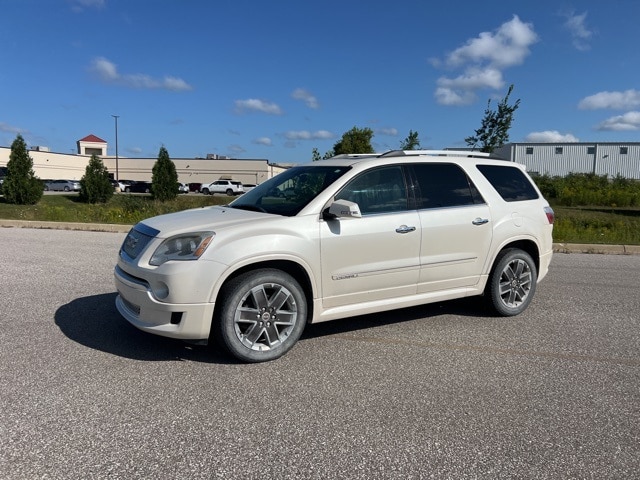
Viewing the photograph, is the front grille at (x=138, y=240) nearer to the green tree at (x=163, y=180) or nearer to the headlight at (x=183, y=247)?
the headlight at (x=183, y=247)

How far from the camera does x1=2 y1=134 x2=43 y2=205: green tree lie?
85.4 feet

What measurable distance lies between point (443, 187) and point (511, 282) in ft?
4.64

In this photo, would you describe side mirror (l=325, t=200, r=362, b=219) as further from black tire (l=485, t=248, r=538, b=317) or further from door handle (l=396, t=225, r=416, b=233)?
black tire (l=485, t=248, r=538, b=317)

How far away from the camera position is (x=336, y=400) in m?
3.57

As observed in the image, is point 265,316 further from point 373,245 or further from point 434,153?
point 434,153

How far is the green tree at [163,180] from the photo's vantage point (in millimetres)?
35750

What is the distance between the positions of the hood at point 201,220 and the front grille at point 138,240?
53 mm

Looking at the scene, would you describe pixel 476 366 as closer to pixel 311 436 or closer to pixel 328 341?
pixel 328 341

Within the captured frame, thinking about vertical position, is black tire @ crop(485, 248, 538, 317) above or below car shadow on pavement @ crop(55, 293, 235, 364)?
above

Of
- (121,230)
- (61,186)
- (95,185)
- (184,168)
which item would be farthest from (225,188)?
(121,230)

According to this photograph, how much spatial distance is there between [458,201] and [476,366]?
71.4 inches

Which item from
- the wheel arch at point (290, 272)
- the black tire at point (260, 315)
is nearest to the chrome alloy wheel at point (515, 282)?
the wheel arch at point (290, 272)

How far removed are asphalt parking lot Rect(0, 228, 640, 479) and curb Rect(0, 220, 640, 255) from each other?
19.6ft

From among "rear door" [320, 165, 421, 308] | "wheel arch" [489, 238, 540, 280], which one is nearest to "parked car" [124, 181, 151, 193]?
"wheel arch" [489, 238, 540, 280]
